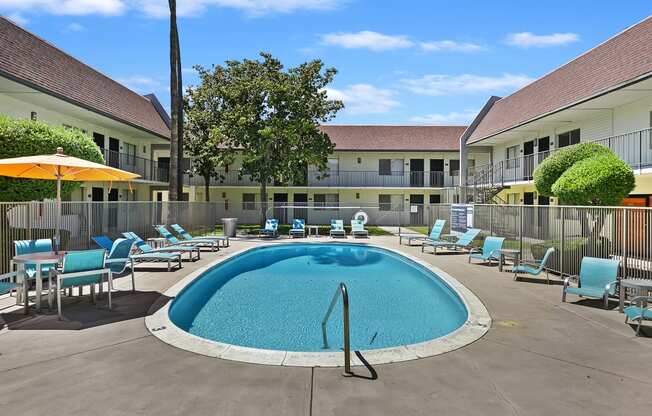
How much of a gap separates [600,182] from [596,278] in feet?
12.9

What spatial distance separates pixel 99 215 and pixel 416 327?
10.7 m

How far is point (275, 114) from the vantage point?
25.6m

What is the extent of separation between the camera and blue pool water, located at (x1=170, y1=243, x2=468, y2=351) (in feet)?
24.2

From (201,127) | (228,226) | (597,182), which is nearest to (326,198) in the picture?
(201,127)

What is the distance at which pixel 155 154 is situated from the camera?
3425 cm

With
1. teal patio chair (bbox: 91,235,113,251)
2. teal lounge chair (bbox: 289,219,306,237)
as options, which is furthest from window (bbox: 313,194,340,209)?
teal patio chair (bbox: 91,235,113,251)

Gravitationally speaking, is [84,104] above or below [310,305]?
above

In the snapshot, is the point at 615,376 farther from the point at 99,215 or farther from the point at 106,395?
the point at 99,215

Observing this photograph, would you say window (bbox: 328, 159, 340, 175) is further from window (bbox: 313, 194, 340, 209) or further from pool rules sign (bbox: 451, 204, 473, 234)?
pool rules sign (bbox: 451, 204, 473, 234)

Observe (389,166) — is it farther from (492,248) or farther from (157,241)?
(157,241)

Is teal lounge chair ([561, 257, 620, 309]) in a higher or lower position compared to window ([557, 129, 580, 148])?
lower

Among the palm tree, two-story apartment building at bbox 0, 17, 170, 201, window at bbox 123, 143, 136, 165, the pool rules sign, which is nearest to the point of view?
two-story apartment building at bbox 0, 17, 170, 201

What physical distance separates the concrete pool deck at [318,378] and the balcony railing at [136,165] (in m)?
18.0

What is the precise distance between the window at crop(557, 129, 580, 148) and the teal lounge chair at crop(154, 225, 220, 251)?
55.1 feet
